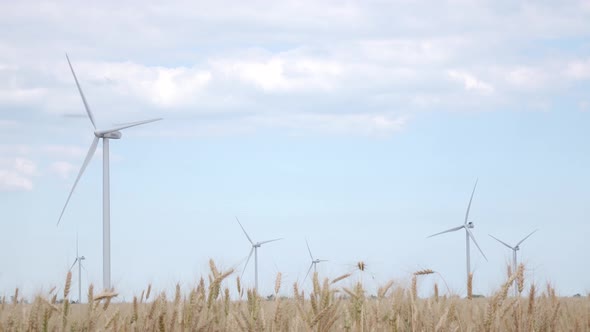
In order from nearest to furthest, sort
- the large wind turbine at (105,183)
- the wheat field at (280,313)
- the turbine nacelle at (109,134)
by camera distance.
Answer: the wheat field at (280,313) < the large wind turbine at (105,183) < the turbine nacelle at (109,134)

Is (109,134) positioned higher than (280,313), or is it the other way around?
(109,134)

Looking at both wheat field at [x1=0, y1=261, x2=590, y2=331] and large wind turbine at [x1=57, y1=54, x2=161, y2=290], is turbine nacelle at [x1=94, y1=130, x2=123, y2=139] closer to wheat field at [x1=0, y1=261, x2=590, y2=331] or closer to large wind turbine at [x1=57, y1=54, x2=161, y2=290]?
→ large wind turbine at [x1=57, y1=54, x2=161, y2=290]

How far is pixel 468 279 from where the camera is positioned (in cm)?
759

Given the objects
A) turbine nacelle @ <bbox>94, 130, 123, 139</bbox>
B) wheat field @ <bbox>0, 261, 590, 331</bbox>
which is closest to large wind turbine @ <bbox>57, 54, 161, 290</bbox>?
turbine nacelle @ <bbox>94, 130, 123, 139</bbox>

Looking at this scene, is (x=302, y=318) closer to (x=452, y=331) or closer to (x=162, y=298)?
(x=452, y=331)

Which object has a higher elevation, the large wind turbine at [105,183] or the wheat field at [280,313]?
the large wind turbine at [105,183]

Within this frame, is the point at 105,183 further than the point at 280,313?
Yes

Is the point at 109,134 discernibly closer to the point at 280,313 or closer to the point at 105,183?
the point at 105,183

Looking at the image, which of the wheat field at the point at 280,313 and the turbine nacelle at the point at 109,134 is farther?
the turbine nacelle at the point at 109,134

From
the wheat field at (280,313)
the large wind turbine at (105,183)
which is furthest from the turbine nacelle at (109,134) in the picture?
the wheat field at (280,313)

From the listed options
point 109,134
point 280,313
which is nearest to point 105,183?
point 109,134

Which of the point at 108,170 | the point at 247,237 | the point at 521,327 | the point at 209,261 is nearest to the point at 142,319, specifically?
the point at 209,261

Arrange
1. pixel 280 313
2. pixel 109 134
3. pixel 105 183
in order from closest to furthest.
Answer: pixel 280 313, pixel 105 183, pixel 109 134

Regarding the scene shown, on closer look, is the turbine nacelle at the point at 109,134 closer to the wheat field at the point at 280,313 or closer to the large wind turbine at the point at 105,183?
the large wind turbine at the point at 105,183
